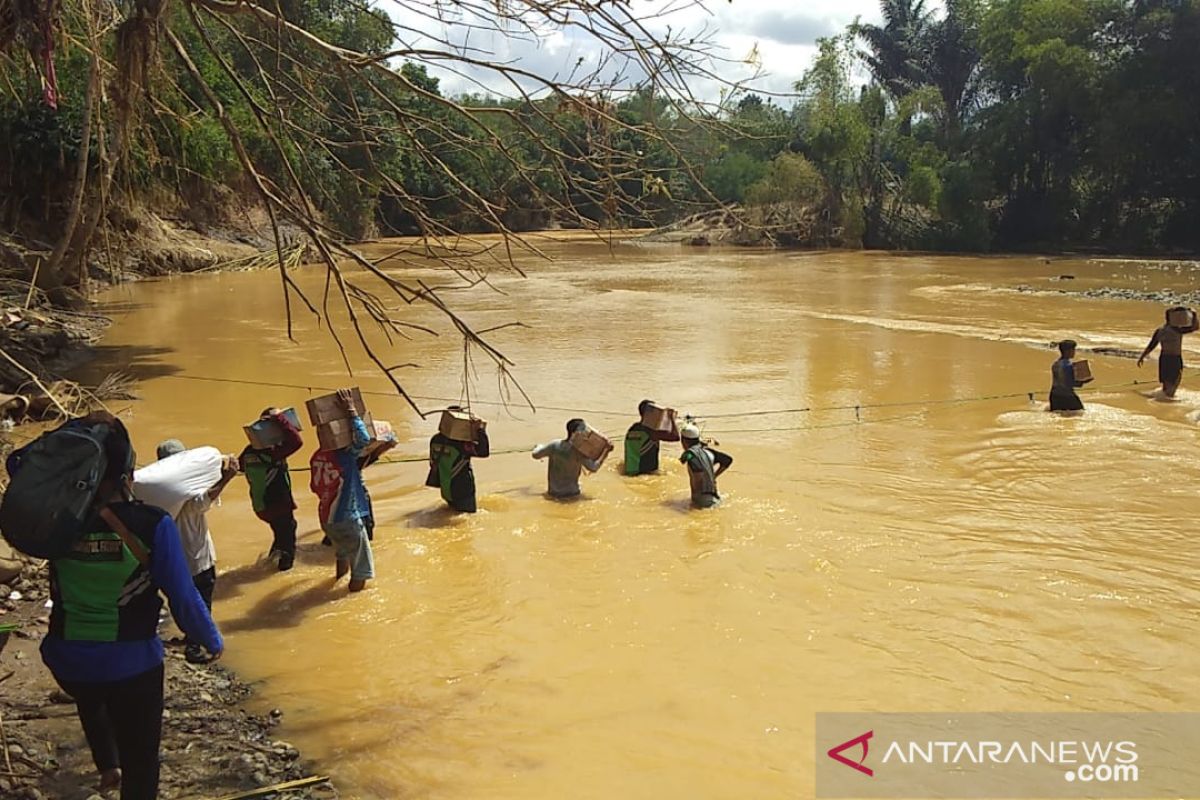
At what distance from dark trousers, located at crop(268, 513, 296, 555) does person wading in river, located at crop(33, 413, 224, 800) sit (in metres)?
2.82

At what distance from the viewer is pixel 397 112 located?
377 centimetres

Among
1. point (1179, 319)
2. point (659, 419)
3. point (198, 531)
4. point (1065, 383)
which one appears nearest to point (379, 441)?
point (198, 531)

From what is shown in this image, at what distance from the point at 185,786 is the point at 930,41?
53.2 metres

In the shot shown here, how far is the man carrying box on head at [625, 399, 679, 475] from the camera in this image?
310 inches

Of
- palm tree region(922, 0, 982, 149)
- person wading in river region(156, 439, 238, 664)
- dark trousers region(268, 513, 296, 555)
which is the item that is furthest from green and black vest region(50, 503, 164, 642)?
palm tree region(922, 0, 982, 149)

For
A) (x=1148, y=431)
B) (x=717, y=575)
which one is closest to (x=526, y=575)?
(x=717, y=575)

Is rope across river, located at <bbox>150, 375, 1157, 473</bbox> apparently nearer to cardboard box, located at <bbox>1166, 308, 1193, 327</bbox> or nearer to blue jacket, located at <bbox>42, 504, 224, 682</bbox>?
cardboard box, located at <bbox>1166, 308, 1193, 327</bbox>

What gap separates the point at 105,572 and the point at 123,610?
0.13 metres

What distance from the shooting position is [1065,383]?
10.3 m

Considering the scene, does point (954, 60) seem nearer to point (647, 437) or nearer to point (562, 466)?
point (647, 437)

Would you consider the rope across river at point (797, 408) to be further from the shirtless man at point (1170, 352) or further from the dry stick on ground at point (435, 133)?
the dry stick on ground at point (435, 133)

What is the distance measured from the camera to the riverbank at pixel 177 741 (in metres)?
3.46

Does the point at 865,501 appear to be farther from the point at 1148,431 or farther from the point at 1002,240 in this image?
the point at 1002,240

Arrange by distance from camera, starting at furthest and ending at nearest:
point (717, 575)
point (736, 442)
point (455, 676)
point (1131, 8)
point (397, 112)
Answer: point (1131, 8) → point (736, 442) → point (717, 575) → point (455, 676) → point (397, 112)
